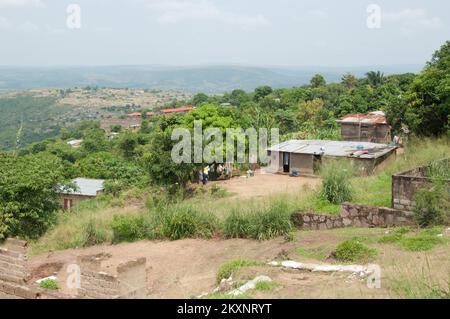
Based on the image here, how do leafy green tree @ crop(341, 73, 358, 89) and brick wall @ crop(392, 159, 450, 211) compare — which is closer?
brick wall @ crop(392, 159, 450, 211)

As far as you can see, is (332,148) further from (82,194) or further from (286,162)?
(82,194)

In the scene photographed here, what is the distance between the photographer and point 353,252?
10133 mm

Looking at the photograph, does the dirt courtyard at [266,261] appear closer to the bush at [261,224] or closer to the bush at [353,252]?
the bush at [353,252]

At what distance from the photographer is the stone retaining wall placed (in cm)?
1286

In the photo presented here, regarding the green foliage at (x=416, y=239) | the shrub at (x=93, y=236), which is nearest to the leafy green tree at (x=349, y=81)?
the shrub at (x=93, y=236)

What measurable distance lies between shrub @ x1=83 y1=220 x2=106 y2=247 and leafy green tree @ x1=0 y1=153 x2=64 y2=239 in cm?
319

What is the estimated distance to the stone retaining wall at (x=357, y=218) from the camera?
1286 centimetres

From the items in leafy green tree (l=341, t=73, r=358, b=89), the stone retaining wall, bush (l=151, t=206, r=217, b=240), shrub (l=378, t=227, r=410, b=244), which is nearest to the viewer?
shrub (l=378, t=227, r=410, b=244)

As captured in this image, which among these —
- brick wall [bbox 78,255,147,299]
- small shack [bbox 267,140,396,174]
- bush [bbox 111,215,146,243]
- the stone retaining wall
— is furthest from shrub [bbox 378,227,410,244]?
small shack [bbox 267,140,396,174]

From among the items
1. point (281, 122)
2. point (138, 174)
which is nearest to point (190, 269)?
point (138, 174)

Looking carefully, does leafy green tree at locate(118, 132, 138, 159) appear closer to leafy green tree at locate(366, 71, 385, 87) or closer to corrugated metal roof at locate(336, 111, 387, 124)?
corrugated metal roof at locate(336, 111, 387, 124)

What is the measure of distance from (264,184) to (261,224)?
10071 millimetres

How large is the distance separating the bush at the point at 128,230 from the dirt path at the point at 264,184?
647 centimetres
